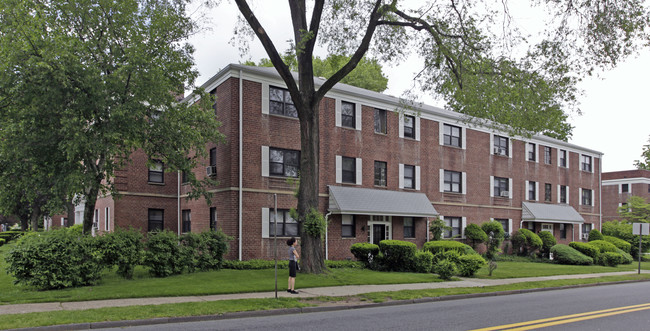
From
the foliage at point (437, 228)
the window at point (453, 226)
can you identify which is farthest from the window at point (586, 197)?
the foliage at point (437, 228)

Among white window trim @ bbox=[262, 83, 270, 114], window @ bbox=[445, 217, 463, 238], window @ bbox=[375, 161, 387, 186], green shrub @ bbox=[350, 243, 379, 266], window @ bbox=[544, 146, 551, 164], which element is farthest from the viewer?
window @ bbox=[544, 146, 551, 164]

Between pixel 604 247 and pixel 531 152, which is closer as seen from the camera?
pixel 604 247

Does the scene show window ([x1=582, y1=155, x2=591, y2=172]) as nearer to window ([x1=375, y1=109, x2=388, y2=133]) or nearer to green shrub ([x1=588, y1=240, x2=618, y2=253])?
green shrub ([x1=588, y1=240, x2=618, y2=253])

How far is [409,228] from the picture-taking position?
2825cm

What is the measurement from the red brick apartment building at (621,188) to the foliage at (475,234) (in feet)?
121

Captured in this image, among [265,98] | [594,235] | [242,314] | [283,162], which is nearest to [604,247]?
[594,235]

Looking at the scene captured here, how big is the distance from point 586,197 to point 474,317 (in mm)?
37566

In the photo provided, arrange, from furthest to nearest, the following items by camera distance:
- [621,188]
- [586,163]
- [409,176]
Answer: [621,188]
[586,163]
[409,176]

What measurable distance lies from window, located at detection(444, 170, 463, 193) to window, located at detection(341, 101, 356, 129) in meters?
8.15

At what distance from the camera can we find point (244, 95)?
73.7 feet

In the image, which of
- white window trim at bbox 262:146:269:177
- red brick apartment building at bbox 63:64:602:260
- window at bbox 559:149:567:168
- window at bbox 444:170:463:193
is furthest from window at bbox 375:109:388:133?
window at bbox 559:149:567:168

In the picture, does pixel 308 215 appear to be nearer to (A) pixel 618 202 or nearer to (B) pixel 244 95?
(B) pixel 244 95

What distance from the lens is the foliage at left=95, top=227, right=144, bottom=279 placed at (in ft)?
50.1

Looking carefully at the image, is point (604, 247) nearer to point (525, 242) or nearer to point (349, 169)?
point (525, 242)
